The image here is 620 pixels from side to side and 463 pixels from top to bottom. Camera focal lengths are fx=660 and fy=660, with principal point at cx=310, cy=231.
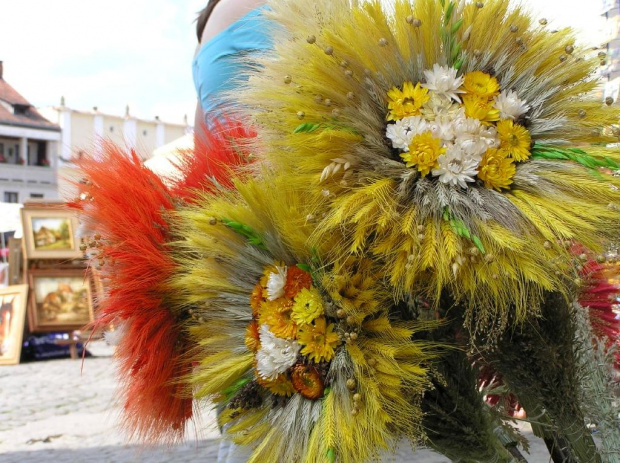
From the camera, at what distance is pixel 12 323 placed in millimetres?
7605

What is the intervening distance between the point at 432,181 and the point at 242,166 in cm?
34

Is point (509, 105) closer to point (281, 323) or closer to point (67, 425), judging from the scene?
point (281, 323)

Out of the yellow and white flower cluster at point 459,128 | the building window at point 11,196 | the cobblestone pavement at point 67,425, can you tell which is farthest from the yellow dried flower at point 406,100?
the building window at point 11,196

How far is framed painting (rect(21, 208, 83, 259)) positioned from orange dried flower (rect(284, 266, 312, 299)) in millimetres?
6818

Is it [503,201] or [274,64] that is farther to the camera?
[274,64]

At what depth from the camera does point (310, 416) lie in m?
0.96

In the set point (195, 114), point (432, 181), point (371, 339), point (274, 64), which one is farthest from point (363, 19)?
point (195, 114)

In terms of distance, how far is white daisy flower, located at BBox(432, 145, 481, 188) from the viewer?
2.94 ft

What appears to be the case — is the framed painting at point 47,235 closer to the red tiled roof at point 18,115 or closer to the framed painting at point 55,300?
the framed painting at point 55,300

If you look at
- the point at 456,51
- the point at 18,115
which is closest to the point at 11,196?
the point at 18,115

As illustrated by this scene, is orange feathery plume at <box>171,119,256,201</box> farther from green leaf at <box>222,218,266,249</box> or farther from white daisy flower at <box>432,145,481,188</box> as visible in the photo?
white daisy flower at <box>432,145,481,188</box>

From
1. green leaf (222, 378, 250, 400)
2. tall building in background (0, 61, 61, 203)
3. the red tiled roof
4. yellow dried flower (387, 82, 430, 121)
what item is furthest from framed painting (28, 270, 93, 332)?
the red tiled roof

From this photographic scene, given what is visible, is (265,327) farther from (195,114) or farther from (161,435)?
(195,114)

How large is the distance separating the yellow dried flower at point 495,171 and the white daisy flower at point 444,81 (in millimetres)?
90
